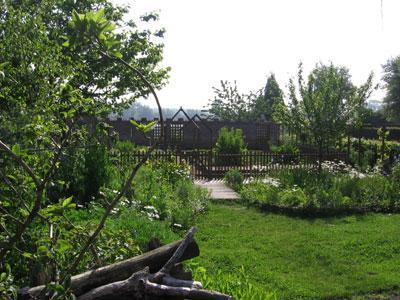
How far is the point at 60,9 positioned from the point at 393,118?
136ft

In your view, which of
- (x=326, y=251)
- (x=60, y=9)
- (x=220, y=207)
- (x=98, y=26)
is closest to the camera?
(x=98, y=26)

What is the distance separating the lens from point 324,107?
13.1 m

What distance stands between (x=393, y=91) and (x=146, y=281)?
50550mm

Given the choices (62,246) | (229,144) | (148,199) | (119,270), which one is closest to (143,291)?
(119,270)

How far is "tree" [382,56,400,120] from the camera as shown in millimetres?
48281

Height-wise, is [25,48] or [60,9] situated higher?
[60,9]

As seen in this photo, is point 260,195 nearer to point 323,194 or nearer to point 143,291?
point 323,194

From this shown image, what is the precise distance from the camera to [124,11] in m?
18.4

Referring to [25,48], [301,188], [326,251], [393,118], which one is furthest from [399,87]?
[25,48]

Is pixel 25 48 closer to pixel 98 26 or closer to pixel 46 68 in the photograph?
pixel 46 68

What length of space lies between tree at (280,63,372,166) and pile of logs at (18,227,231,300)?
417 inches

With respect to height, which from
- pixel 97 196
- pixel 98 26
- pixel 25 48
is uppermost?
pixel 25 48

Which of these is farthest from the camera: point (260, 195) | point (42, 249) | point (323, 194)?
point (260, 195)

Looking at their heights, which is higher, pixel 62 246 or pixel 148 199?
pixel 62 246
